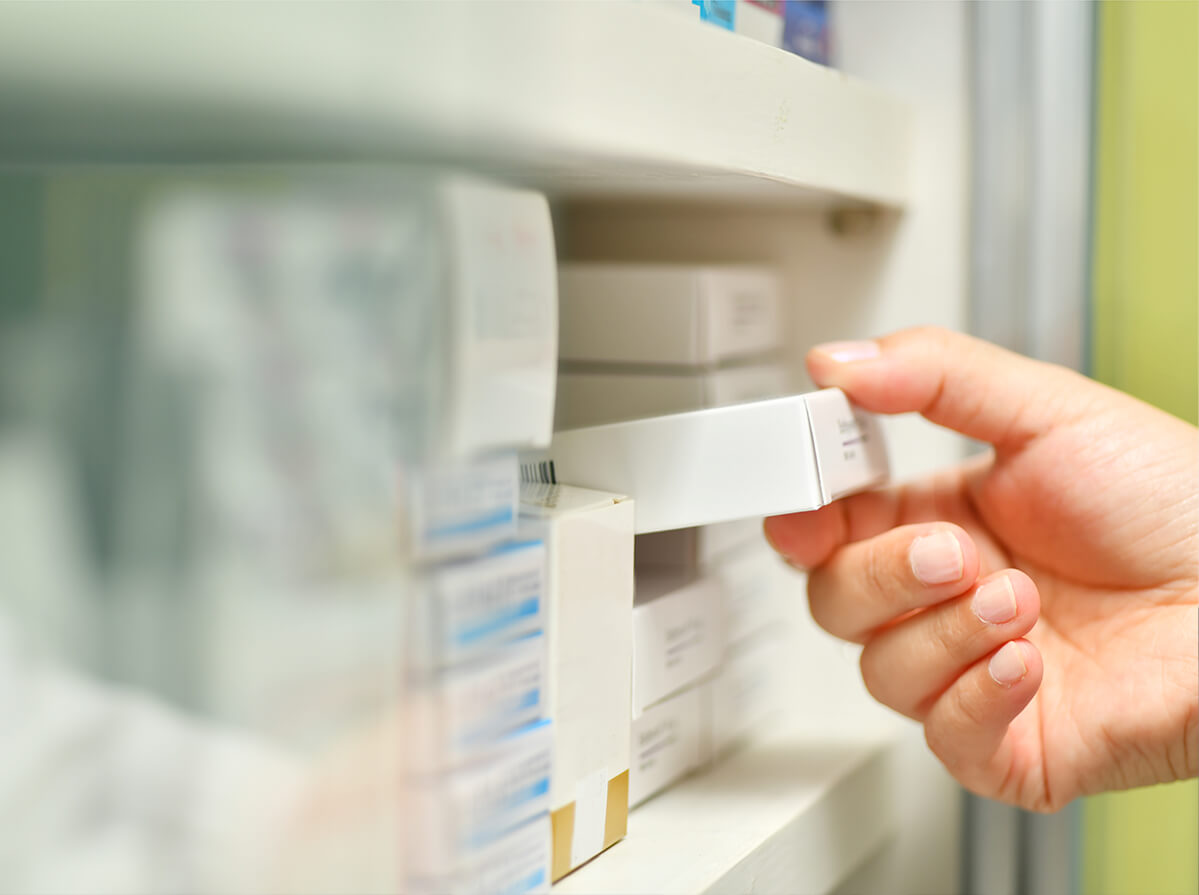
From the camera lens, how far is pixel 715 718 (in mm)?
393

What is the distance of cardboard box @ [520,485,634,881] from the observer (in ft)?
0.85

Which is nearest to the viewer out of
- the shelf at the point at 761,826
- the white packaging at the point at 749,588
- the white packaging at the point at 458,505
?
the white packaging at the point at 458,505

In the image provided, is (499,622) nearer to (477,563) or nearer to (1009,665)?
(477,563)

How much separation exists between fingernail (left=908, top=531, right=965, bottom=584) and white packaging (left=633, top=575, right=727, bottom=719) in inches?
3.2

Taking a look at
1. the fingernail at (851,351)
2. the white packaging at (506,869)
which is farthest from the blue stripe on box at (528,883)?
the fingernail at (851,351)

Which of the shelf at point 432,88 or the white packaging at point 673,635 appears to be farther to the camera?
the white packaging at point 673,635

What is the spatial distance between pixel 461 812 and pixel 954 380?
251mm

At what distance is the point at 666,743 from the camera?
361 millimetres

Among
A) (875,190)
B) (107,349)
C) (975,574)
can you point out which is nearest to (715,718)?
(975,574)

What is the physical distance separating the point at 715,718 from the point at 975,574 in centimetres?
13

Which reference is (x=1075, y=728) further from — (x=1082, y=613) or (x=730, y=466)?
(x=730, y=466)

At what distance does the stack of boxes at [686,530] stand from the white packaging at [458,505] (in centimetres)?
12

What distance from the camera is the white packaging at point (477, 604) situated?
187mm

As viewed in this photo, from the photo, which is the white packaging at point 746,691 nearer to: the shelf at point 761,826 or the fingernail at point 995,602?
the shelf at point 761,826
